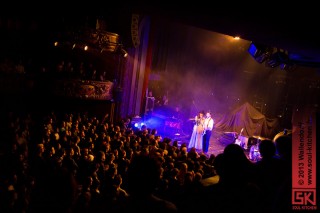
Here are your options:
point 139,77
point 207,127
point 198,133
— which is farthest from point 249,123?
point 139,77

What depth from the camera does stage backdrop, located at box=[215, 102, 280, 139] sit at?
16.4 metres

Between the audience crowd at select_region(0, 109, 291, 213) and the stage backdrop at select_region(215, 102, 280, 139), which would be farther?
the stage backdrop at select_region(215, 102, 280, 139)

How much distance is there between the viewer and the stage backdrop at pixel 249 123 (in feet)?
53.7

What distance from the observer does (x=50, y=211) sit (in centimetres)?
189

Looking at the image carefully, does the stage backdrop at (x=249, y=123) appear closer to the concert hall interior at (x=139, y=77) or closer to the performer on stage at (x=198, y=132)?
the concert hall interior at (x=139, y=77)

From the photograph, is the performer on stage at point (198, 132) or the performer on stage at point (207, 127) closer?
the performer on stage at point (207, 127)

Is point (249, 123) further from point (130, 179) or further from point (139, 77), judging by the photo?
point (130, 179)

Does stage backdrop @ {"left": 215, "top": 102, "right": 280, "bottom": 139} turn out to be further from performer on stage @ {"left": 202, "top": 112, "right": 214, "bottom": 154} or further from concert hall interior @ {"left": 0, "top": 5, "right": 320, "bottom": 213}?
performer on stage @ {"left": 202, "top": 112, "right": 214, "bottom": 154}

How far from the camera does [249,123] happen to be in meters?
16.9

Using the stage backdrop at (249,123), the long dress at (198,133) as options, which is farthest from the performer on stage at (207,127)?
the stage backdrop at (249,123)

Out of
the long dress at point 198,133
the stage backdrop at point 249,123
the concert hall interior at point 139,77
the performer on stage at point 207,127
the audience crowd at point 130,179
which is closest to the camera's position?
the audience crowd at point 130,179

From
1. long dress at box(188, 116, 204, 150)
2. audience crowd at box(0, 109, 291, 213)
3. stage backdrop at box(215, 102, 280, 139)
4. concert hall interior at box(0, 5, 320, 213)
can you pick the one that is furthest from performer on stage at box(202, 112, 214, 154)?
stage backdrop at box(215, 102, 280, 139)

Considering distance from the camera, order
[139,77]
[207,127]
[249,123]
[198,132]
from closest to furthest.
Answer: [207,127] → [198,132] → [139,77] → [249,123]

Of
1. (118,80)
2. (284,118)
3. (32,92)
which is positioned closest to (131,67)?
(118,80)
